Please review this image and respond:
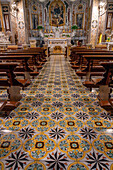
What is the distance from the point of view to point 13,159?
3.80 feet

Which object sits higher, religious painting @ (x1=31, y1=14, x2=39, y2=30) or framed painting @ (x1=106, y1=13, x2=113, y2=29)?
religious painting @ (x1=31, y1=14, x2=39, y2=30)

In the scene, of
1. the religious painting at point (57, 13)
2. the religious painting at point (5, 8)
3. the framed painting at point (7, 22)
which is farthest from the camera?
the religious painting at point (57, 13)

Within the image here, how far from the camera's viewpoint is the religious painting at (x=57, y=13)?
43.6 ft

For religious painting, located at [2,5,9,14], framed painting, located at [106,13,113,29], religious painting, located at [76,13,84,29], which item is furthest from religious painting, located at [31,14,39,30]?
framed painting, located at [106,13,113,29]

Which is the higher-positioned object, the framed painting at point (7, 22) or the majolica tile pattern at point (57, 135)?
the framed painting at point (7, 22)

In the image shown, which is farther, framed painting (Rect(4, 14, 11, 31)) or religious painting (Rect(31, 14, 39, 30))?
religious painting (Rect(31, 14, 39, 30))

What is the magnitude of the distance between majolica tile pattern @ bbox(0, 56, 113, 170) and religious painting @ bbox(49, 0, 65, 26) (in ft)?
43.6

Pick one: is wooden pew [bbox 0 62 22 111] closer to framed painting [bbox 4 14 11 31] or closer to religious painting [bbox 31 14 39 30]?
framed painting [bbox 4 14 11 31]

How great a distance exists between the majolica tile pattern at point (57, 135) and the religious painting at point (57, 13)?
13284 millimetres

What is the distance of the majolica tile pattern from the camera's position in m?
1.13

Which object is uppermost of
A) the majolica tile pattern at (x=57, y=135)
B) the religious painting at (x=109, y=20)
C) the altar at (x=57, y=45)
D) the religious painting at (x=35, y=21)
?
the religious painting at (x=35, y=21)

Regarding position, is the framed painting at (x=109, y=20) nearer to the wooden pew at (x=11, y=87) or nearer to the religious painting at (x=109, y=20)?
the religious painting at (x=109, y=20)

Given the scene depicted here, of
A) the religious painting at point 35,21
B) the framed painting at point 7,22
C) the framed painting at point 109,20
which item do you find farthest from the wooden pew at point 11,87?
the religious painting at point 35,21

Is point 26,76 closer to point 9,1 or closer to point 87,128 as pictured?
point 87,128
